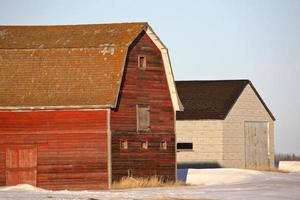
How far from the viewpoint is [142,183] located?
51.1m

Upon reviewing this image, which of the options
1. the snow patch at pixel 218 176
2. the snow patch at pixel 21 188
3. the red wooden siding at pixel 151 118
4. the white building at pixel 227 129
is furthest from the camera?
the white building at pixel 227 129

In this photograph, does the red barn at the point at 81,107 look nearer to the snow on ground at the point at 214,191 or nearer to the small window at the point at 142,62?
the small window at the point at 142,62

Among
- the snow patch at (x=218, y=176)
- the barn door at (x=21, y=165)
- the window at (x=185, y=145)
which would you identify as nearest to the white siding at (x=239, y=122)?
the window at (x=185, y=145)

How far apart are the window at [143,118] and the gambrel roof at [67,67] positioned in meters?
2.67

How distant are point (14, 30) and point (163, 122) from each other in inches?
357

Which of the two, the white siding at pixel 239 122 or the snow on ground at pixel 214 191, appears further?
the white siding at pixel 239 122

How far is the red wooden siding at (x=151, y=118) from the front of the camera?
51.1m

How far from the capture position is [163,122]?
2127 inches

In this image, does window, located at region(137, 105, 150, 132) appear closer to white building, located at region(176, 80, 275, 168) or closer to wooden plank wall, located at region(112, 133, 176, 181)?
wooden plank wall, located at region(112, 133, 176, 181)

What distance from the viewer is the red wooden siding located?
5106 cm

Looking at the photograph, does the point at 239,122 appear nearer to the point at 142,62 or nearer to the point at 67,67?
the point at 142,62

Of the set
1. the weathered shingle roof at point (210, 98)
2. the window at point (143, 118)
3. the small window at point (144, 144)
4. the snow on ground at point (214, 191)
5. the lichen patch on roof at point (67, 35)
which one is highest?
the lichen patch on roof at point (67, 35)

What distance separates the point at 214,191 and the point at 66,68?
1091 cm

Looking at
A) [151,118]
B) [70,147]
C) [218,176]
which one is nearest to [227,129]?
[218,176]
